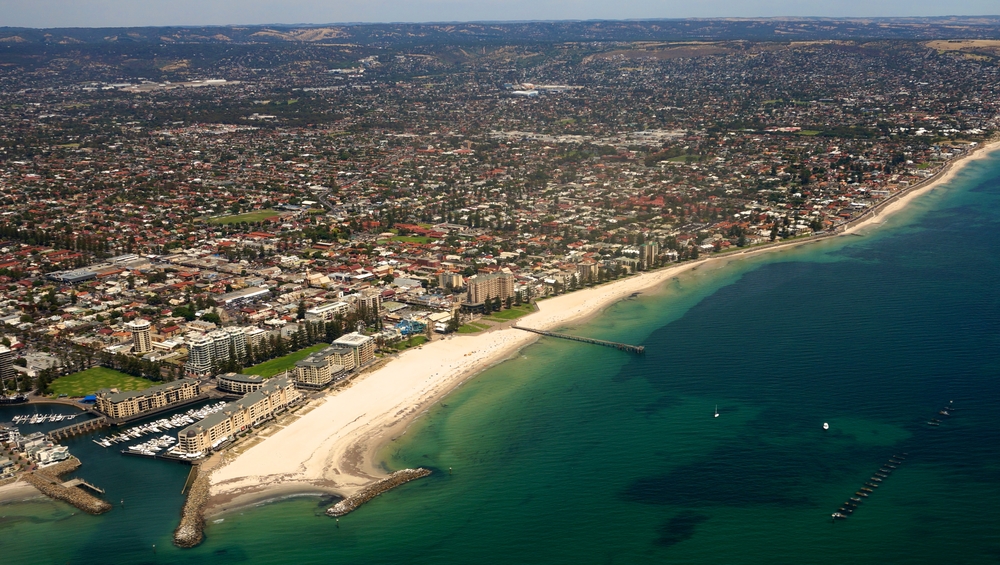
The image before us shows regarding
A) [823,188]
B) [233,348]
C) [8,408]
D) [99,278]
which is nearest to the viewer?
[8,408]

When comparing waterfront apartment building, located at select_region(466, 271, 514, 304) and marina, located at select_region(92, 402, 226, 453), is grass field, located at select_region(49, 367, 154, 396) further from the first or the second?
→ waterfront apartment building, located at select_region(466, 271, 514, 304)

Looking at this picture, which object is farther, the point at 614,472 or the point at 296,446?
the point at 296,446

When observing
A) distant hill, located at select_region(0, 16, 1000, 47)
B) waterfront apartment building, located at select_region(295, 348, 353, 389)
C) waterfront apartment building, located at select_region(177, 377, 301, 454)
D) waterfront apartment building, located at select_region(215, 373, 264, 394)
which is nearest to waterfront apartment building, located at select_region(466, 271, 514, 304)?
waterfront apartment building, located at select_region(295, 348, 353, 389)

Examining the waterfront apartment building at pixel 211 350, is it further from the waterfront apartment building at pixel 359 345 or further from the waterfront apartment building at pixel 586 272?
the waterfront apartment building at pixel 586 272

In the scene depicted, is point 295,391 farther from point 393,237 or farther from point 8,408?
point 393,237

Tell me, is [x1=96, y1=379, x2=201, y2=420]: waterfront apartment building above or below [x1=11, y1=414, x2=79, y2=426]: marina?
above

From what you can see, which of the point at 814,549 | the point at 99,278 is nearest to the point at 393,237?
the point at 99,278

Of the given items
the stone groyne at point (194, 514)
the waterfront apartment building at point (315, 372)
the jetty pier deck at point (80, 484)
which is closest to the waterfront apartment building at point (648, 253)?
the waterfront apartment building at point (315, 372)
